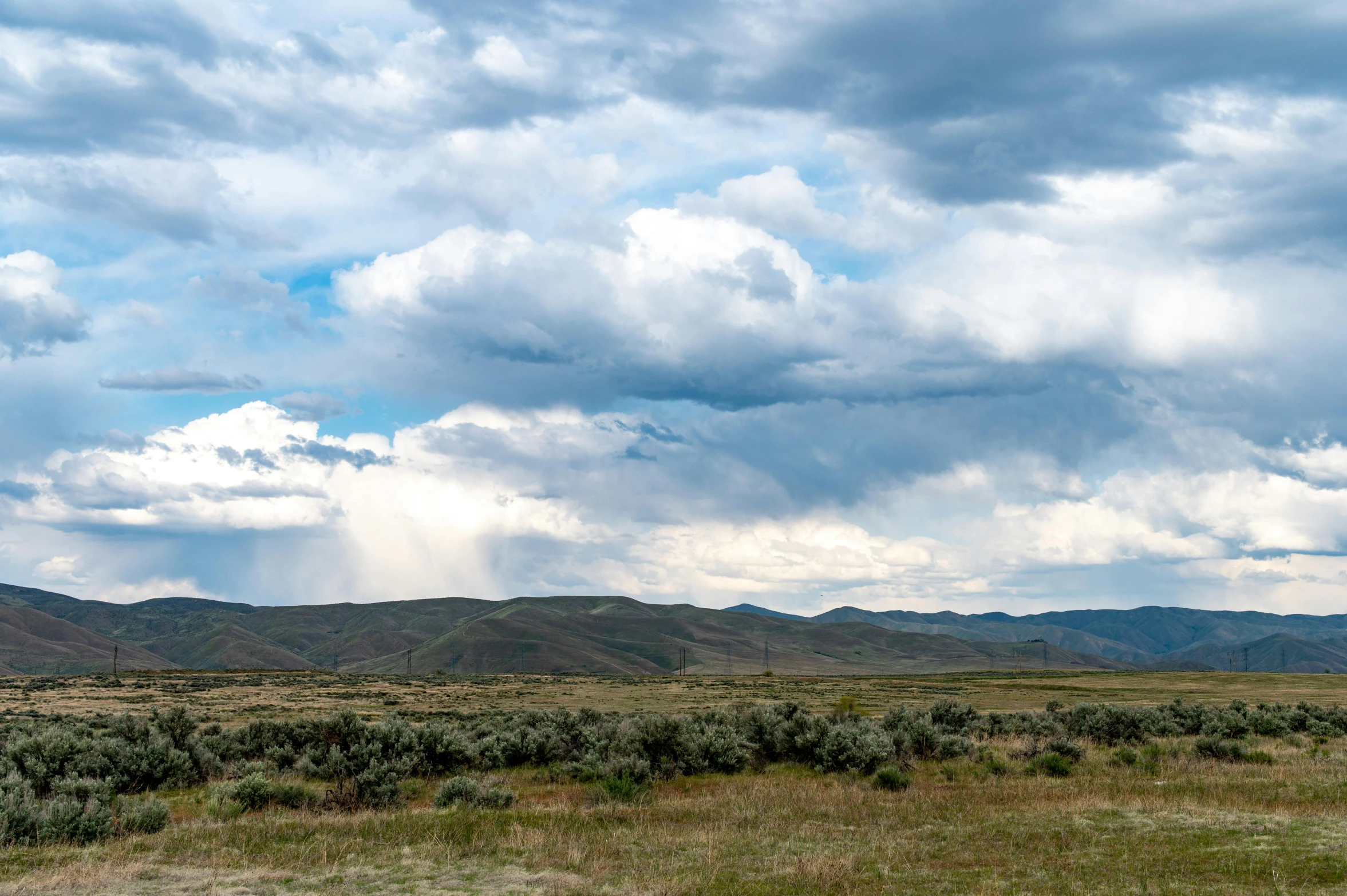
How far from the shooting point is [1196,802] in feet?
57.6

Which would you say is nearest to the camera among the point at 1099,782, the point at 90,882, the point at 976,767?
the point at 90,882

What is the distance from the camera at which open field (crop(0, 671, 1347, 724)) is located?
2402 inches

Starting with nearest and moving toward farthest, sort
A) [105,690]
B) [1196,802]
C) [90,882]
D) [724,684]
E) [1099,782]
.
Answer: [90,882], [1196,802], [1099,782], [105,690], [724,684]

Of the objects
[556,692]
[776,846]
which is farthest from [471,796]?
[556,692]

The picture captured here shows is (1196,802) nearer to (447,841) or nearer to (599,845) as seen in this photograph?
(599,845)

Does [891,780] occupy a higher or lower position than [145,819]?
lower

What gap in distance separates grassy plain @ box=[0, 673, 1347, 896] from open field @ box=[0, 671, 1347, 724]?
2797cm

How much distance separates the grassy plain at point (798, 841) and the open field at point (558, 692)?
1101 inches

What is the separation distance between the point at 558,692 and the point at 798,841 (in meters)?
77.9

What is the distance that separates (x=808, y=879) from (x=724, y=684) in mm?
108399

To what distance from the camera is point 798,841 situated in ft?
48.7

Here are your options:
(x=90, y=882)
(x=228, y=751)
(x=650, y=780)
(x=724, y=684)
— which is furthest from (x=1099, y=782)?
(x=724, y=684)

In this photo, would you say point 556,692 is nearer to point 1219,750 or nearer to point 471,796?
point 1219,750

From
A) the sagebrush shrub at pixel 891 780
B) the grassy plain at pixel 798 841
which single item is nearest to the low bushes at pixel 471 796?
the grassy plain at pixel 798 841
